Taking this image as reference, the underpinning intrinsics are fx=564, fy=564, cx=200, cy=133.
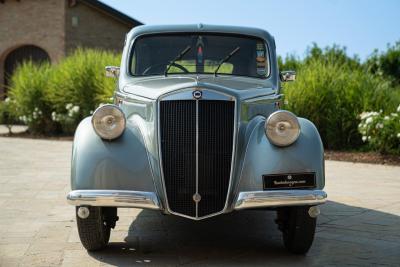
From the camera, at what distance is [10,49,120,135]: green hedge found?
1589 centimetres

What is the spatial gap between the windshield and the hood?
0.74 feet

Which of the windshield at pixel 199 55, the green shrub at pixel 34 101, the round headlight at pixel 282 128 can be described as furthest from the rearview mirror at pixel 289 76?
the green shrub at pixel 34 101

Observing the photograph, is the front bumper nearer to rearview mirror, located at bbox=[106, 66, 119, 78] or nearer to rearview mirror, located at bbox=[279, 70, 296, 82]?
rearview mirror, located at bbox=[279, 70, 296, 82]

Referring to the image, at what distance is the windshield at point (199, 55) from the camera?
5.32m

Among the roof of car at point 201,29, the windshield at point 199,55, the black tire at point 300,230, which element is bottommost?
the black tire at point 300,230

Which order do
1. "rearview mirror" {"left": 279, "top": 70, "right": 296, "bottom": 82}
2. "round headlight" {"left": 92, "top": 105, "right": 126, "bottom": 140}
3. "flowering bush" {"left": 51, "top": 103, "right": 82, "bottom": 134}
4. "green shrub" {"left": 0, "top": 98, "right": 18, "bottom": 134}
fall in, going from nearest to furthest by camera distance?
"round headlight" {"left": 92, "top": 105, "right": 126, "bottom": 140}
"rearview mirror" {"left": 279, "top": 70, "right": 296, "bottom": 82}
"flowering bush" {"left": 51, "top": 103, "right": 82, "bottom": 134}
"green shrub" {"left": 0, "top": 98, "right": 18, "bottom": 134}

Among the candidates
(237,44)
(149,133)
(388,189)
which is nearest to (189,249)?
(149,133)

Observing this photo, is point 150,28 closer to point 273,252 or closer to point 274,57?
point 274,57

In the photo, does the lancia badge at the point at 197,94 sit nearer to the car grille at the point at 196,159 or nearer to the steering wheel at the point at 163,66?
the car grille at the point at 196,159

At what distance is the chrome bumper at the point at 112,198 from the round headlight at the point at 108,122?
0.45 meters

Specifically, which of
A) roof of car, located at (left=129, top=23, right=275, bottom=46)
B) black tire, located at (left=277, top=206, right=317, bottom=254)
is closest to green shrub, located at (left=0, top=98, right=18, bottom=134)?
roof of car, located at (left=129, top=23, right=275, bottom=46)

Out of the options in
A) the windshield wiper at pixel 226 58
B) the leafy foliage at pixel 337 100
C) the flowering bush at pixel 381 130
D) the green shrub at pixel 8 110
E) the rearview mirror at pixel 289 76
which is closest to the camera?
the windshield wiper at pixel 226 58

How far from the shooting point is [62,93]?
1617 cm

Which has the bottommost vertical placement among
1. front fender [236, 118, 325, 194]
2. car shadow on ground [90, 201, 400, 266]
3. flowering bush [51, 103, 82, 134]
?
car shadow on ground [90, 201, 400, 266]
